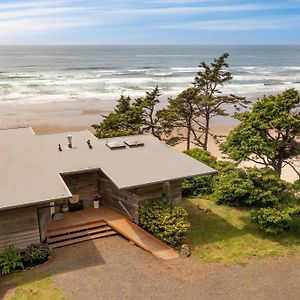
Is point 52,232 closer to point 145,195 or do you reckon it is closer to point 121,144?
point 145,195

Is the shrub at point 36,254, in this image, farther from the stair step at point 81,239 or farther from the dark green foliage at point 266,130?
the dark green foliage at point 266,130

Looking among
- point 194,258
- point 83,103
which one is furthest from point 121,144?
point 83,103

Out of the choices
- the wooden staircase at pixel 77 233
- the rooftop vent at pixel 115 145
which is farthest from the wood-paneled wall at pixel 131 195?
the rooftop vent at pixel 115 145

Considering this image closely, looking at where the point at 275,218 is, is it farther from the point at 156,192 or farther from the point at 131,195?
the point at 131,195

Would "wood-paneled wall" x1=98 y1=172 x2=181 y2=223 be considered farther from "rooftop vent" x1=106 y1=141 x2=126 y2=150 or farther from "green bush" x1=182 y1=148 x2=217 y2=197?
"green bush" x1=182 y1=148 x2=217 y2=197

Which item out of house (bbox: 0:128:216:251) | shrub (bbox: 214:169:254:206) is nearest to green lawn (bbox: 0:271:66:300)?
house (bbox: 0:128:216:251)

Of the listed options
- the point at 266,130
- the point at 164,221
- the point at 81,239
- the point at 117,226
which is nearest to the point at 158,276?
the point at 164,221
